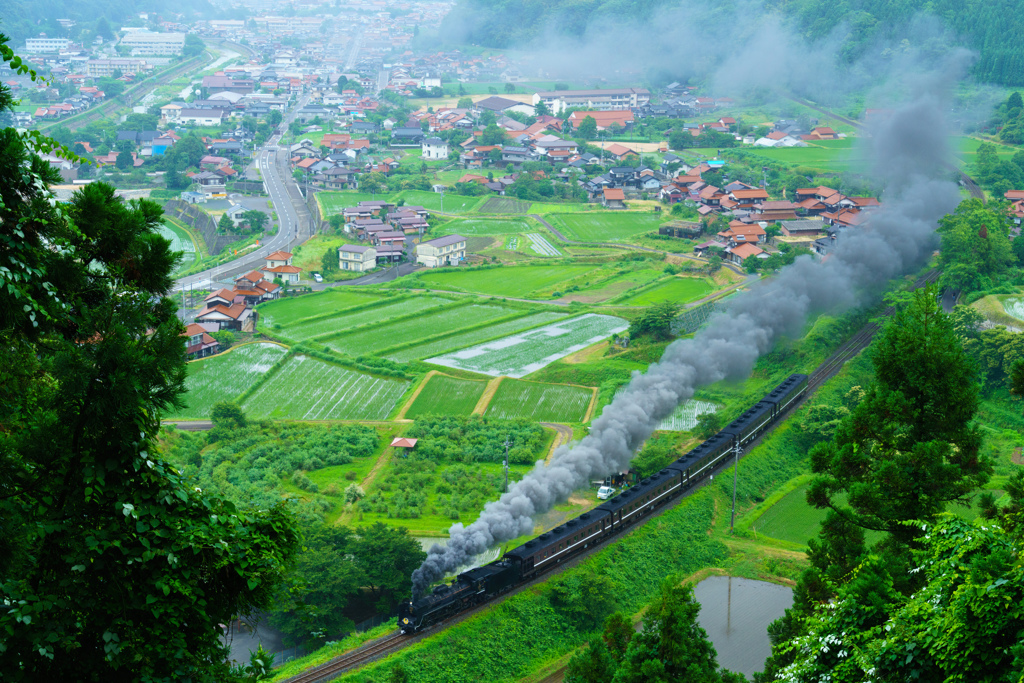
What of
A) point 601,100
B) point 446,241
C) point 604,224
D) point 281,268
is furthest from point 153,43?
point 281,268

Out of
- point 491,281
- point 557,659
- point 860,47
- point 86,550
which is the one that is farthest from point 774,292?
point 860,47

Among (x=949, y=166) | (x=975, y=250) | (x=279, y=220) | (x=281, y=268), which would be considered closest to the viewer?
(x=975, y=250)

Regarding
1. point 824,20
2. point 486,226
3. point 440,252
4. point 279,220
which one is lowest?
point 486,226

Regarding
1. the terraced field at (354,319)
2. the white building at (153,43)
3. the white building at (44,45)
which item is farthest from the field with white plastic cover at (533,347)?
the white building at (44,45)

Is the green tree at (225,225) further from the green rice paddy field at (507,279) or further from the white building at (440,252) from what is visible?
the green rice paddy field at (507,279)

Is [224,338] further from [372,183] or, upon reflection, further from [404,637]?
[372,183]
